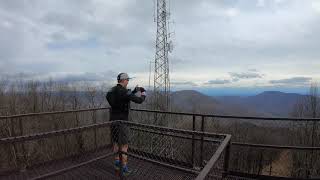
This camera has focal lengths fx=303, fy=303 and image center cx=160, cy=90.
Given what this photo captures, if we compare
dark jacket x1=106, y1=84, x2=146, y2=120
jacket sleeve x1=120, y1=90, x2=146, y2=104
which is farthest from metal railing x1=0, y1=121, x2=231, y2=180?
jacket sleeve x1=120, y1=90, x2=146, y2=104

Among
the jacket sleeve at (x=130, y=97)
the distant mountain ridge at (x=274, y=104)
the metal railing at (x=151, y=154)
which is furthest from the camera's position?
the distant mountain ridge at (x=274, y=104)

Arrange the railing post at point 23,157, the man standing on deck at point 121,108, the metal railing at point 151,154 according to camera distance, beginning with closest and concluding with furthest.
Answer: the metal railing at point 151,154, the man standing on deck at point 121,108, the railing post at point 23,157

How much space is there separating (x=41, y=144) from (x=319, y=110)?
626 inches

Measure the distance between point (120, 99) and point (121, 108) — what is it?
7.8 inches

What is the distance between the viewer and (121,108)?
222 inches

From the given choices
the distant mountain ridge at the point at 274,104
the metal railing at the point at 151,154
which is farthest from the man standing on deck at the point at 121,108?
the distant mountain ridge at the point at 274,104

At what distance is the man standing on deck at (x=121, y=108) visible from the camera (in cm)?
520

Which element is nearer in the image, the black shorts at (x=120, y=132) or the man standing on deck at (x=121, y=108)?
the black shorts at (x=120, y=132)

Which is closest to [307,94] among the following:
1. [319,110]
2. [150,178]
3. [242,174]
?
[319,110]

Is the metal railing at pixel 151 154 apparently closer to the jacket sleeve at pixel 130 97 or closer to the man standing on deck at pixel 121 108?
the man standing on deck at pixel 121 108

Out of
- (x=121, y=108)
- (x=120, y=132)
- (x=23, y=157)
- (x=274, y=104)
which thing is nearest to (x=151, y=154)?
(x=121, y=108)

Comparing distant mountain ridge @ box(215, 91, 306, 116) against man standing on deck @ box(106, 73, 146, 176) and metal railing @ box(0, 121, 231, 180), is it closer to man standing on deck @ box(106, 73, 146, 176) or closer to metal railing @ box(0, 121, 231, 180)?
metal railing @ box(0, 121, 231, 180)

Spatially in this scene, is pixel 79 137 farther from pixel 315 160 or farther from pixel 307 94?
pixel 307 94

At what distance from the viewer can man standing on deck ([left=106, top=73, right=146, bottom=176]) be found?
Result: 17.0ft
